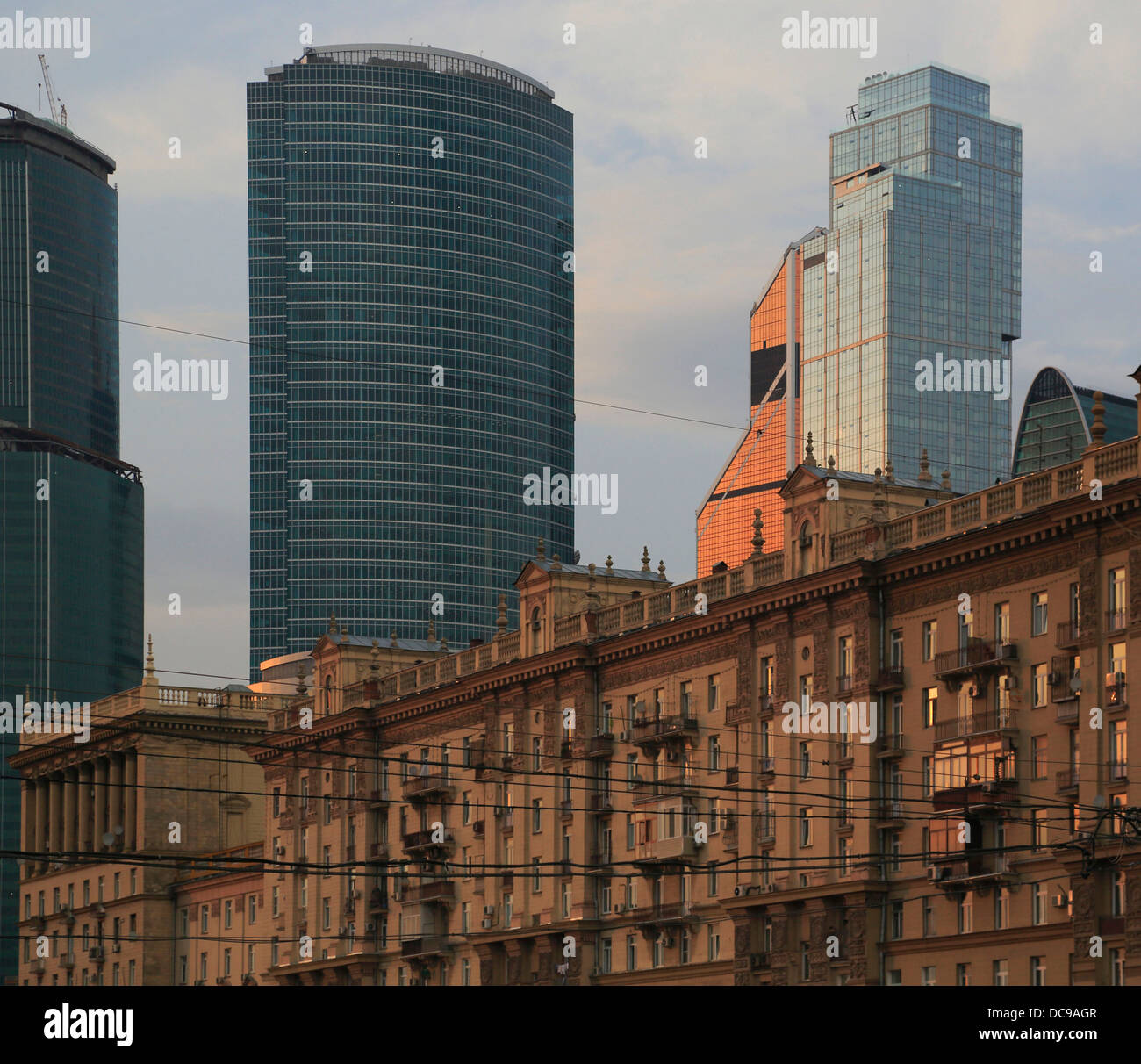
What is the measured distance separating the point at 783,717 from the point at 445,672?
31.1 m

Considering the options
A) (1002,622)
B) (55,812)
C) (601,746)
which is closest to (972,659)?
(1002,622)

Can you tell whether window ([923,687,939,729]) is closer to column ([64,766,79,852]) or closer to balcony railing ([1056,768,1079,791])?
balcony railing ([1056,768,1079,791])

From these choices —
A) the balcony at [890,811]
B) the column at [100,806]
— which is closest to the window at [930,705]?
the balcony at [890,811]

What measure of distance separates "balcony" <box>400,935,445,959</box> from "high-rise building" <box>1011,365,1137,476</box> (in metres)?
59.0

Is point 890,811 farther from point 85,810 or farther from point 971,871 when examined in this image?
point 85,810

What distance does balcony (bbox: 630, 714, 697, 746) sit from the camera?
9662cm

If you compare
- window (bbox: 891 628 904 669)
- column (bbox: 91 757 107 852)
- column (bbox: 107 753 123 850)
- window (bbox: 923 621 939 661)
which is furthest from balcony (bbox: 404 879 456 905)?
column (bbox: 91 757 107 852)

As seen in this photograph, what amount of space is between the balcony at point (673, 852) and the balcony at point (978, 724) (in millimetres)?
16073
